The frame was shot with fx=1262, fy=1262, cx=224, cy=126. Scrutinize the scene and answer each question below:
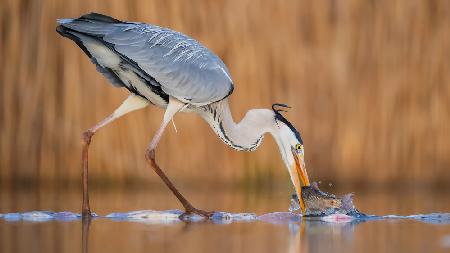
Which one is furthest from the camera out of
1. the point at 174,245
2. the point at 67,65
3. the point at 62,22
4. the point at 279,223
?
the point at 67,65

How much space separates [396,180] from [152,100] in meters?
2.85

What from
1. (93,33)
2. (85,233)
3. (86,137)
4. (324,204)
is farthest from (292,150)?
(85,233)

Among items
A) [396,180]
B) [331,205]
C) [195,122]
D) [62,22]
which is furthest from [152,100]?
[396,180]

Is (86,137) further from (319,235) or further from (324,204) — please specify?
(319,235)

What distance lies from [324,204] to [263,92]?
2633mm

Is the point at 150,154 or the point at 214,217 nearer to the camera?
the point at 214,217

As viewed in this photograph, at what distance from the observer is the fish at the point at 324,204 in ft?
23.4

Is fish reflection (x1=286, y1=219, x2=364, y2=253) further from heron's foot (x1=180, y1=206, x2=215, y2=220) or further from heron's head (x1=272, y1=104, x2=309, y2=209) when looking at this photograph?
heron's foot (x1=180, y1=206, x2=215, y2=220)

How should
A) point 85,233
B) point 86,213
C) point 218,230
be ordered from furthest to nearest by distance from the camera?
point 86,213 < point 218,230 < point 85,233

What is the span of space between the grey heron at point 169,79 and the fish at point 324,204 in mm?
50

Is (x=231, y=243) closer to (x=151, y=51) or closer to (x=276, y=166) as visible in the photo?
(x=151, y=51)

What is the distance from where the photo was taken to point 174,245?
523 centimetres

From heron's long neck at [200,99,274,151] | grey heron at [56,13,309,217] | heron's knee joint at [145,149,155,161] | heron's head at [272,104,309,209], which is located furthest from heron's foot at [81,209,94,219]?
heron's head at [272,104,309,209]

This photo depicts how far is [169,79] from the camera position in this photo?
24.1 feet
